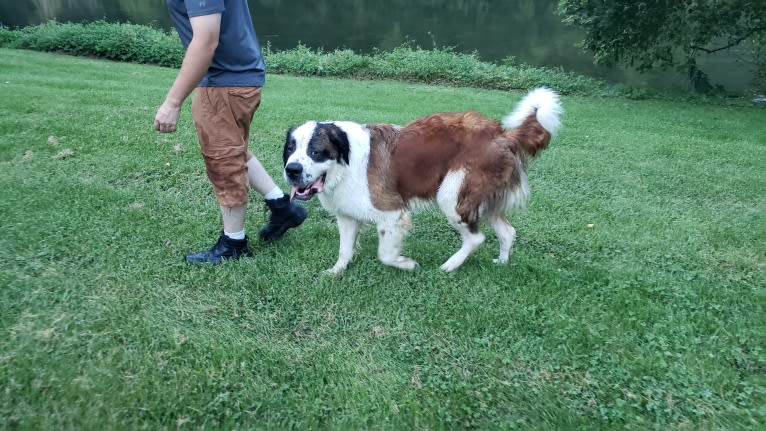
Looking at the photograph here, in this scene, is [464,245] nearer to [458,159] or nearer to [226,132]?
[458,159]

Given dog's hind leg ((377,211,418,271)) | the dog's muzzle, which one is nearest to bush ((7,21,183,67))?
the dog's muzzle

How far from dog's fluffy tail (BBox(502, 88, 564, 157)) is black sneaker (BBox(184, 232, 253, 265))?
2.19 m

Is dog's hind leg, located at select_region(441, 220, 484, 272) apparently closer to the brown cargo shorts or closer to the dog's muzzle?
the dog's muzzle

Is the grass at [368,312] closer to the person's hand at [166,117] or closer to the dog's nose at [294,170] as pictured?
the dog's nose at [294,170]

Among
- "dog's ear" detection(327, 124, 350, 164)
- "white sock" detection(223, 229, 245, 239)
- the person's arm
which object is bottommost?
"white sock" detection(223, 229, 245, 239)

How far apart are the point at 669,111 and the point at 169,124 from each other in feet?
37.2

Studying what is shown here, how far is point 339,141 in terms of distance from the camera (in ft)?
13.0

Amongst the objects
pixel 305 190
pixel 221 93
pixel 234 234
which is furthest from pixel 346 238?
pixel 221 93

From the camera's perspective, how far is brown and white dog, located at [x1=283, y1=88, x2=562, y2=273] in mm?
4020

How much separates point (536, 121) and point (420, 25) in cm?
2552

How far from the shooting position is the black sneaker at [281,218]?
4.52 m

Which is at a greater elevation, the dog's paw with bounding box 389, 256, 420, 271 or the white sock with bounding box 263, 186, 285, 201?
the white sock with bounding box 263, 186, 285, 201

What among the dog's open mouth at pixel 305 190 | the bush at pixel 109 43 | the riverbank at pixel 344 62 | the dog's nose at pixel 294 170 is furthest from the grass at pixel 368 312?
the bush at pixel 109 43

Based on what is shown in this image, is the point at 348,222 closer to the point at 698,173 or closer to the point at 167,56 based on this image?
the point at 698,173
